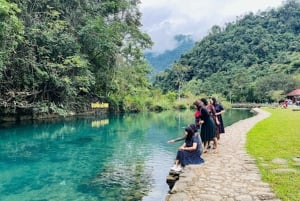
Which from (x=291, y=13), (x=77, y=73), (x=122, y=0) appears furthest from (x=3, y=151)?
(x=291, y=13)

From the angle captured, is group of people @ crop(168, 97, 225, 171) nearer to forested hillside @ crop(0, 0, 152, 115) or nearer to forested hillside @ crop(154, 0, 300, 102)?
forested hillside @ crop(0, 0, 152, 115)

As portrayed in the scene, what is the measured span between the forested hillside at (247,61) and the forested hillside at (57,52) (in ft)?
128

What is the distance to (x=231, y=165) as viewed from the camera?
7.69 m

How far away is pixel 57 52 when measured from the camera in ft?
77.2

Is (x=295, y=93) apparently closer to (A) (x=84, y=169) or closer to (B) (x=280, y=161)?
(B) (x=280, y=161)

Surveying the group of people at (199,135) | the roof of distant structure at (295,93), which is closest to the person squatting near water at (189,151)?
the group of people at (199,135)

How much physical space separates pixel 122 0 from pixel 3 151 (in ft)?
70.0

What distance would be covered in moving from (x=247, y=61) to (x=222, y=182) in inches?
3377

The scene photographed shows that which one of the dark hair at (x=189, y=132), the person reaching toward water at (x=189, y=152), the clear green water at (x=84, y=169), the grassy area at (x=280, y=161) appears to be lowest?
the clear green water at (x=84, y=169)

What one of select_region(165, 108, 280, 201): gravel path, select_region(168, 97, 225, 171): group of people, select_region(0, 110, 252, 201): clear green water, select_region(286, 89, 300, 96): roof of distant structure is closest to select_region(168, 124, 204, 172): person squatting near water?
select_region(168, 97, 225, 171): group of people

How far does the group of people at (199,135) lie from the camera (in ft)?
25.1

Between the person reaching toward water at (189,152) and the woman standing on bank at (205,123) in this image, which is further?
the woman standing on bank at (205,123)

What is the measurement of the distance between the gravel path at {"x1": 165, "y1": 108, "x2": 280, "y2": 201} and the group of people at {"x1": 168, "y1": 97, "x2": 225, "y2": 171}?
283 millimetres

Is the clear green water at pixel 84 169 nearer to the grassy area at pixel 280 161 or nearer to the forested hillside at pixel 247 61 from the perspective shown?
the grassy area at pixel 280 161
